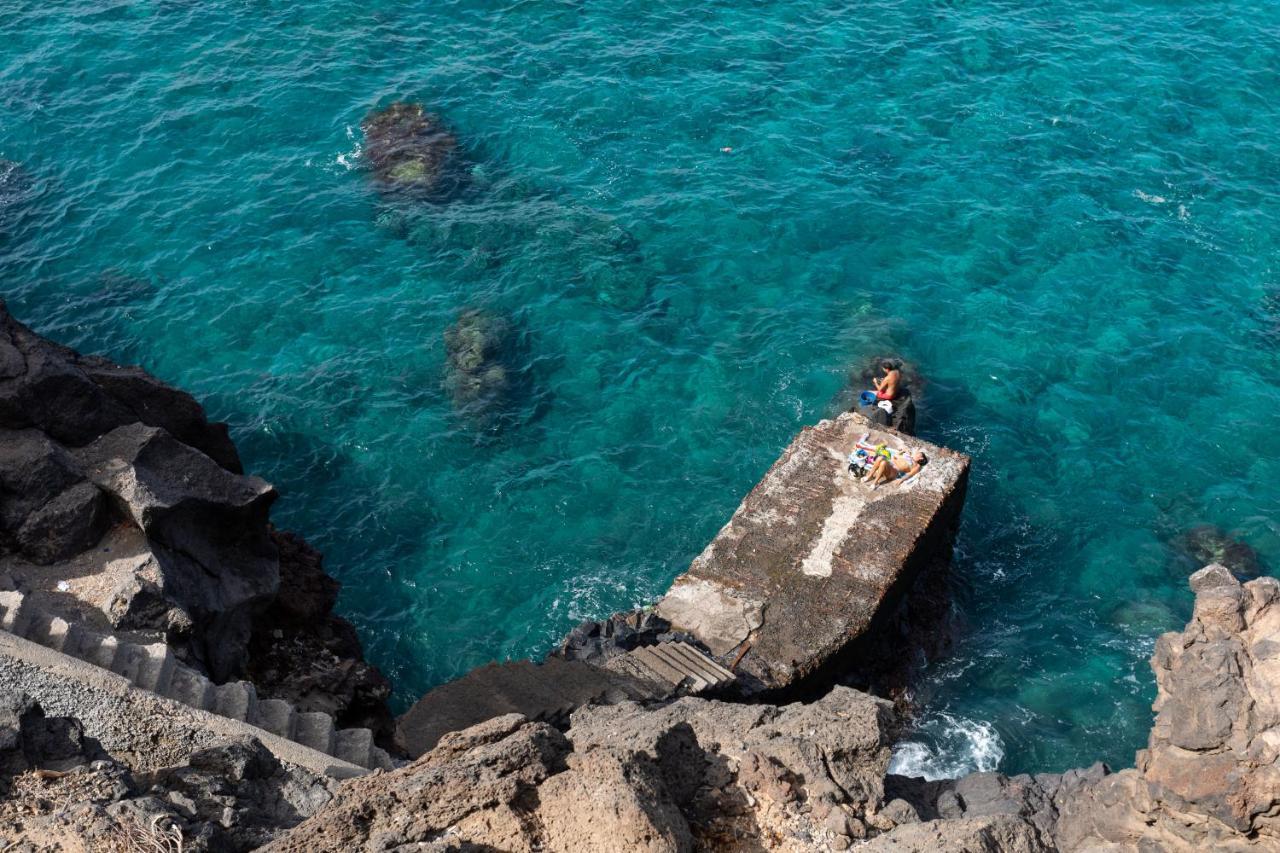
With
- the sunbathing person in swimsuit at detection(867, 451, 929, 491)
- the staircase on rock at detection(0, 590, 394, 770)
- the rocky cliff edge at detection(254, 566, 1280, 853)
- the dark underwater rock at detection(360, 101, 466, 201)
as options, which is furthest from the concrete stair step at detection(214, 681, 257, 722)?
the dark underwater rock at detection(360, 101, 466, 201)

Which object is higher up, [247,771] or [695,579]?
[247,771]

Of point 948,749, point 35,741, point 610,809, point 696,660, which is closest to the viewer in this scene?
point 610,809

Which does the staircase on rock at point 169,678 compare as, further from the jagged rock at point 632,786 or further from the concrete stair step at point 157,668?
the jagged rock at point 632,786

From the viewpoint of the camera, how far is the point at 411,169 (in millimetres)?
34562

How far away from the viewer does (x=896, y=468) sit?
23266 millimetres

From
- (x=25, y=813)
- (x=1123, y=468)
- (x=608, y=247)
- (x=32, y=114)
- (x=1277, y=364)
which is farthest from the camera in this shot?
(x=32, y=114)

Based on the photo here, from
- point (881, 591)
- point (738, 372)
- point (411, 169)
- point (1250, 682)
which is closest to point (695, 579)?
point (881, 591)

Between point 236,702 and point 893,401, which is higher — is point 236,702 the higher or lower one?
the higher one

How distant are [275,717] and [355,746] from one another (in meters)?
1.31

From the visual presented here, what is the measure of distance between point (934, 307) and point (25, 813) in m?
24.4

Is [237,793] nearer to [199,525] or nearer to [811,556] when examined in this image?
[199,525]

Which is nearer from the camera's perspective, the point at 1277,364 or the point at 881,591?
the point at 881,591

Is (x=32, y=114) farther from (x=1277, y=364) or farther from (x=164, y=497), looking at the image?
(x=1277, y=364)

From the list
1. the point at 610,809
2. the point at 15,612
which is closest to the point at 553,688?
the point at 610,809
